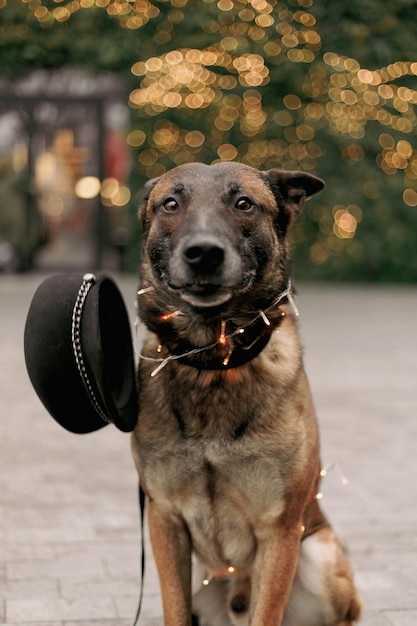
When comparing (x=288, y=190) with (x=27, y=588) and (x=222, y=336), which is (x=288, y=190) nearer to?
(x=222, y=336)

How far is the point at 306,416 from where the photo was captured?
134 inches

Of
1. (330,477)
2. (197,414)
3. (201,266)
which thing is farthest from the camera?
(330,477)

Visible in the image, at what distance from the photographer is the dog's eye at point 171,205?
10.4 feet

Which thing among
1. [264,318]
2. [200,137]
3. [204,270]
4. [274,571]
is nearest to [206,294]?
[204,270]

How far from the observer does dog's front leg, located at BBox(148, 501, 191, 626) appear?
3363 mm

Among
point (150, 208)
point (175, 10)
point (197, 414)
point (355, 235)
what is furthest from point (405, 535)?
point (355, 235)

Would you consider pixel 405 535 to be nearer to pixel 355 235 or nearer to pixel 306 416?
pixel 306 416

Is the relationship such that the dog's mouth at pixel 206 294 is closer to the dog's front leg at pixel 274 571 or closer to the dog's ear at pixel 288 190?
A: the dog's ear at pixel 288 190

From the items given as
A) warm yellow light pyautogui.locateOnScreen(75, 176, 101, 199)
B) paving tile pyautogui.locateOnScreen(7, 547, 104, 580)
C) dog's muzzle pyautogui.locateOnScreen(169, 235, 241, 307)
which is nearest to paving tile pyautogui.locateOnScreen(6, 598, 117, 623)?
paving tile pyautogui.locateOnScreen(7, 547, 104, 580)

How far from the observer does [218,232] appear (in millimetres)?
2992

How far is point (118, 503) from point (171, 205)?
8.57 ft

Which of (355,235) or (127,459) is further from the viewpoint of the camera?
(355,235)

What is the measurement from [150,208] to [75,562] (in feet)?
6.14

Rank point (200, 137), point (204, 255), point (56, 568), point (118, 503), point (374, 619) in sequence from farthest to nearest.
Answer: point (200, 137) → point (118, 503) → point (56, 568) → point (374, 619) → point (204, 255)
